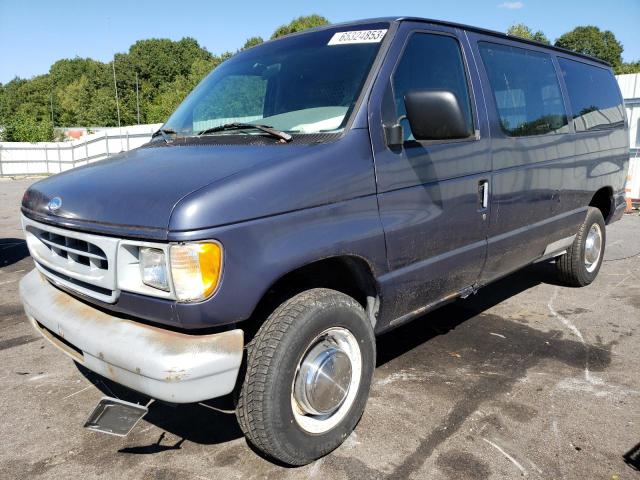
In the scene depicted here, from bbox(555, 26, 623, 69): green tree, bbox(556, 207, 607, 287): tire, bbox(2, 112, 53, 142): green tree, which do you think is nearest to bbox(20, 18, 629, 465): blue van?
bbox(556, 207, 607, 287): tire

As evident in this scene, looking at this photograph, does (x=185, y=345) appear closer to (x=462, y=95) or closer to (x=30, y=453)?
(x=30, y=453)

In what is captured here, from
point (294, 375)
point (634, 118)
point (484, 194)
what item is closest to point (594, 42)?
point (634, 118)

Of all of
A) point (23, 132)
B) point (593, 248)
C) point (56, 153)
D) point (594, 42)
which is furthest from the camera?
point (594, 42)

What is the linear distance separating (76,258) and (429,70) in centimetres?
226

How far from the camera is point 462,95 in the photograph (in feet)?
11.0

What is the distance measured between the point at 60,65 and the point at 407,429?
11679cm

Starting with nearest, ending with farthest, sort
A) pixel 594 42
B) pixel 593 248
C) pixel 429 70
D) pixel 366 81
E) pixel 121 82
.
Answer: pixel 366 81 → pixel 429 70 → pixel 593 248 → pixel 594 42 → pixel 121 82

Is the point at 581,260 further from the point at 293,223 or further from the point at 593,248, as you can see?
the point at 293,223

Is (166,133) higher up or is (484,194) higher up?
(166,133)

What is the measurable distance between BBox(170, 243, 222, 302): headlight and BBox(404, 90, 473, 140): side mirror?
127cm

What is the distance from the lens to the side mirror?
2.64 metres

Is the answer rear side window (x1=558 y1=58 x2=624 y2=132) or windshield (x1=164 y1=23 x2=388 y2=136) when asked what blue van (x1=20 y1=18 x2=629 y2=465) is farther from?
rear side window (x1=558 y1=58 x2=624 y2=132)

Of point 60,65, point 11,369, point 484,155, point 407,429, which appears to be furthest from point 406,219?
point 60,65

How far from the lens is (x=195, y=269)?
2072mm
